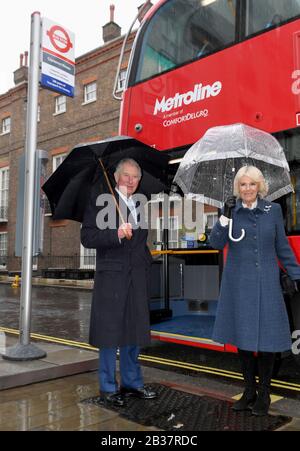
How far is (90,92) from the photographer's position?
71.5ft

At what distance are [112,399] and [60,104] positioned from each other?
2149 cm

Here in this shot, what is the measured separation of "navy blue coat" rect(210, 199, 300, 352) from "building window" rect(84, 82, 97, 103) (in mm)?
19011

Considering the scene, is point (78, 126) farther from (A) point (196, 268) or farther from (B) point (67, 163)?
(B) point (67, 163)

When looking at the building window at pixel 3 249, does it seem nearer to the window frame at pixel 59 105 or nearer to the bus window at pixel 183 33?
the window frame at pixel 59 105

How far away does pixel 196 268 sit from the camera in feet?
24.0

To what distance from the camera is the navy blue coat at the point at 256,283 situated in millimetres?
3418

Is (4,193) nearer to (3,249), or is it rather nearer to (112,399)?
(3,249)

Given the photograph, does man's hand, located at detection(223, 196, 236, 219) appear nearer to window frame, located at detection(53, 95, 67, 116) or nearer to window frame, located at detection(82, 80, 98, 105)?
window frame, located at detection(82, 80, 98, 105)

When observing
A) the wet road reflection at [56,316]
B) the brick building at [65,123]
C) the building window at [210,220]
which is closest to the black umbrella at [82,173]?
the building window at [210,220]

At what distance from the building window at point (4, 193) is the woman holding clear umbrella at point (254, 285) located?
2546 cm

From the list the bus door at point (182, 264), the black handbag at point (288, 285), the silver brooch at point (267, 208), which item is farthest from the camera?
the bus door at point (182, 264)

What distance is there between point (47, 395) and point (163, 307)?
3.03 m

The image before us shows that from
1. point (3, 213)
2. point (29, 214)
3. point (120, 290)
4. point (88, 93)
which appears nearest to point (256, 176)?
point (120, 290)

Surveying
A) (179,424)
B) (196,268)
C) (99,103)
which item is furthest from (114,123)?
(179,424)
